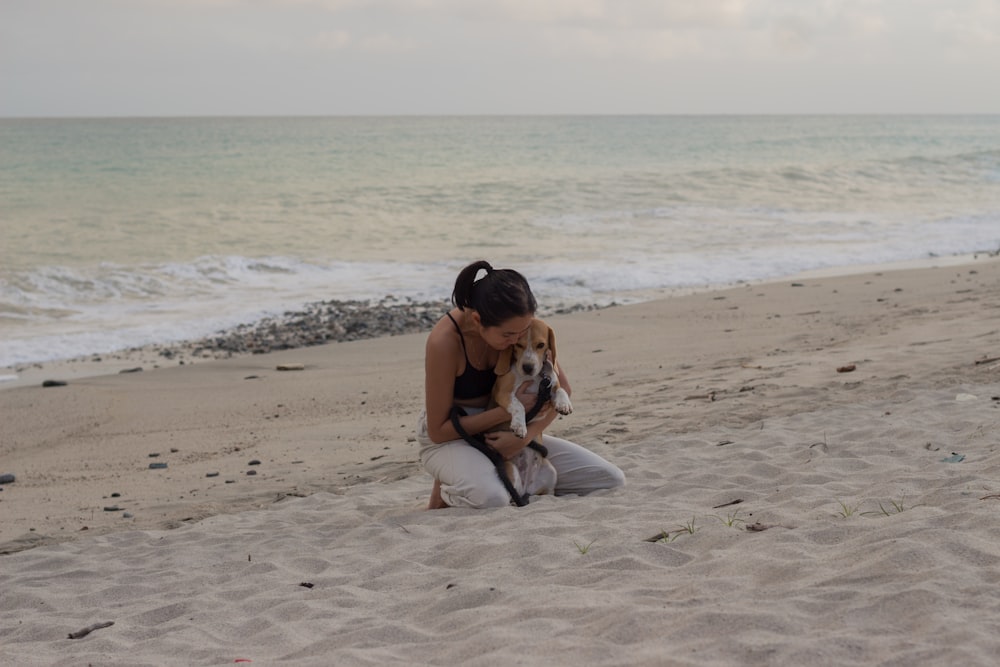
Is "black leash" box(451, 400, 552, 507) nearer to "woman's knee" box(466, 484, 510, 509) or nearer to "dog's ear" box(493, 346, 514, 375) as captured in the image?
"woman's knee" box(466, 484, 510, 509)

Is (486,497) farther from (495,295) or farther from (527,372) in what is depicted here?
(495,295)

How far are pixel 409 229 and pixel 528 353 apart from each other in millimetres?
17006

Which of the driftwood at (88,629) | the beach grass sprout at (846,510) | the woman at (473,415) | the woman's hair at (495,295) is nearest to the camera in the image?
the driftwood at (88,629)

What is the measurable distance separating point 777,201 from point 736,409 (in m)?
20.7

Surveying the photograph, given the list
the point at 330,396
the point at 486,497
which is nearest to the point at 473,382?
the point at 486,497

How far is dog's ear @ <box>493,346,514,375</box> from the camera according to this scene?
436cm

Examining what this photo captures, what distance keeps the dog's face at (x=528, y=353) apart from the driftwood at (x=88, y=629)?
186 centimetres

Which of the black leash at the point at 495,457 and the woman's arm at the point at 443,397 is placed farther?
the black leash at the point at 495,457

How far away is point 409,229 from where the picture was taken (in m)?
21.0

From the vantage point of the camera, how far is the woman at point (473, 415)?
4.15 metres

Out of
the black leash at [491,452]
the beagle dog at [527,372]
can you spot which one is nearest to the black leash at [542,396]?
the beagle dog at [527,372]

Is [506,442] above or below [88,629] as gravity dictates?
above

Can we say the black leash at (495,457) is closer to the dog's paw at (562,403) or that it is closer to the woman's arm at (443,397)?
the woman's arm at (443,397)

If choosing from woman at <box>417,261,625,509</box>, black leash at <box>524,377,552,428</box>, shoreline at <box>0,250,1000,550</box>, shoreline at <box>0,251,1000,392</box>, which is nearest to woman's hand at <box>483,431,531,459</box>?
woman at <box>417,261,625,509</box>
